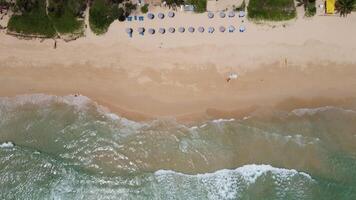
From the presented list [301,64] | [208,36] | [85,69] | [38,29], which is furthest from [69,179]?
[301,64]

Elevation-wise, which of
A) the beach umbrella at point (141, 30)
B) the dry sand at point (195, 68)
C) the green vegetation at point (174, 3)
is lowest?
the dry sand at point (195, 68)

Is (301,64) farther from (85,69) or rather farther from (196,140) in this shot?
(85,69)

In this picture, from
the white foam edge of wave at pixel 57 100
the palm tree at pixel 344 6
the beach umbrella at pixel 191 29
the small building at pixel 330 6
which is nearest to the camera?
the palm tree at pixel 344 6

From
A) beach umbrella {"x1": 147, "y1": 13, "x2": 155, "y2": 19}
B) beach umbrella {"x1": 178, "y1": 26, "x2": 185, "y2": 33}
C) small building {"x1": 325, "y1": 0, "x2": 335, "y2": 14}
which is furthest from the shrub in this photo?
small building {"x1": 325, "y1": 0, "x2": 335, "y2": 14}

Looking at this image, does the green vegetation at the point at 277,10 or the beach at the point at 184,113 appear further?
the green vegetation at the point at 277,10

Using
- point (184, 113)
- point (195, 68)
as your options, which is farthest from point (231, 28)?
point (184, 113)

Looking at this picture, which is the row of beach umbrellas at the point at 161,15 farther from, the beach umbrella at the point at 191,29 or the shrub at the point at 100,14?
the shrub at the point at 100,14

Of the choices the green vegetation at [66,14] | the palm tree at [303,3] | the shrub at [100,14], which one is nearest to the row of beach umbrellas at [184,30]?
the shrub at [100,14]
